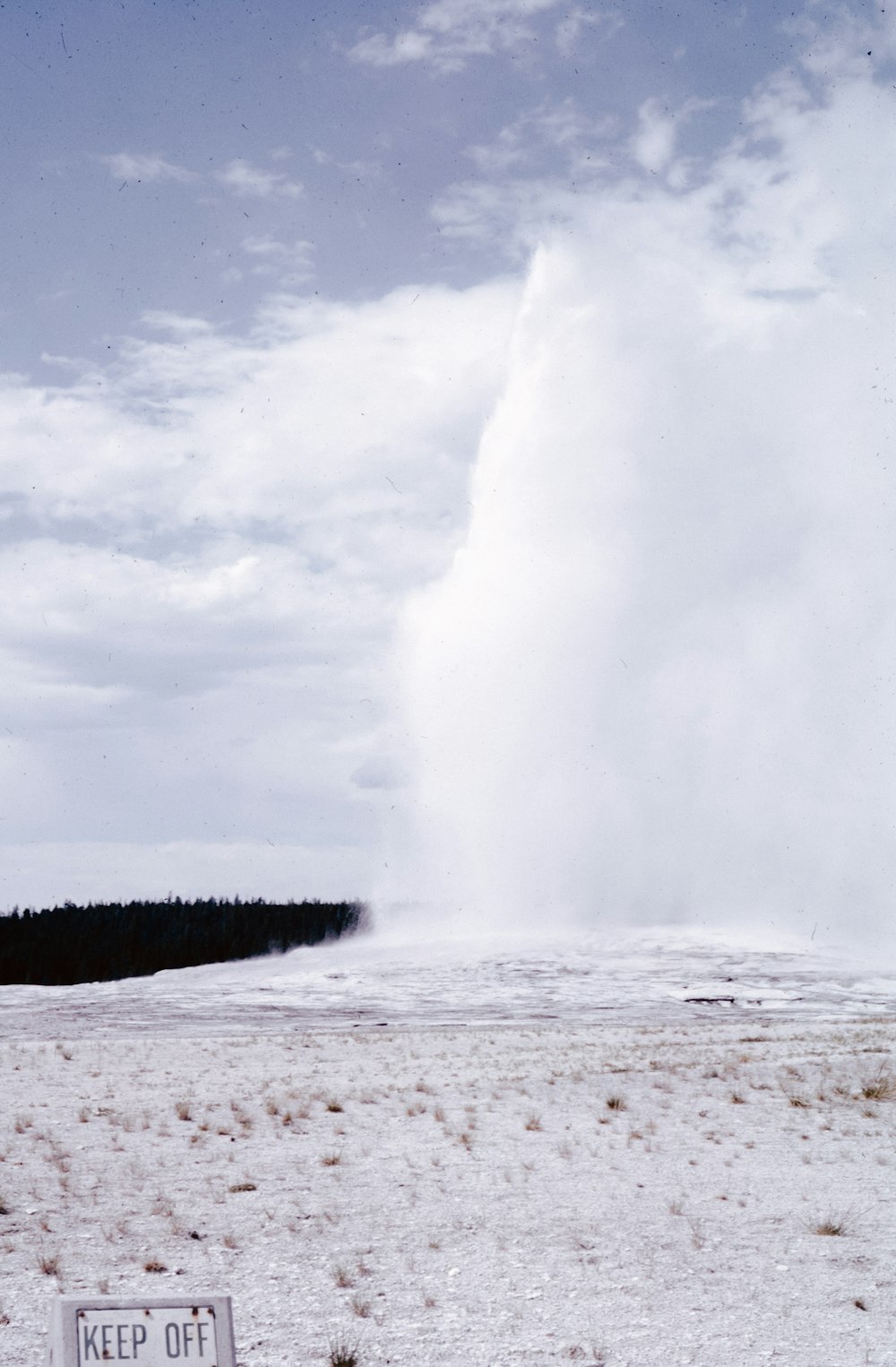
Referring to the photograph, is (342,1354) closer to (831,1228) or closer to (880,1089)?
(831,1228)

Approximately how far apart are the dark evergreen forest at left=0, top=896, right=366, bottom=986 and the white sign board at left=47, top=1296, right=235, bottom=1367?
11017 cm

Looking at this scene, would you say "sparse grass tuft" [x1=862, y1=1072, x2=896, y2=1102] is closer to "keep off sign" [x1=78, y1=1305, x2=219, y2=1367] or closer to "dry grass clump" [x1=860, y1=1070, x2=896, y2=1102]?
"dry grass clump" [x1=860, y1=1070, x2=896, y2=1102]

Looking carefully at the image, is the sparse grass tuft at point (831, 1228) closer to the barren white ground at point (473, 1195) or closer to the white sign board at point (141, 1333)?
the barren white ground at point (473, 1195)

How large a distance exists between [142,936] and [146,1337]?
12027 cm

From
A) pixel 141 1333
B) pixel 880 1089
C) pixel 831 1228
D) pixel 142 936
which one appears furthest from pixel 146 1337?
pixel 142 936

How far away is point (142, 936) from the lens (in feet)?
392

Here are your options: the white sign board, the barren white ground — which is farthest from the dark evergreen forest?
the white sign board

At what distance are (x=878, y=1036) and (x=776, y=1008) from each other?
1867cm

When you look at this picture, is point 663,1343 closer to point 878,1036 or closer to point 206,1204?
point 206,1204

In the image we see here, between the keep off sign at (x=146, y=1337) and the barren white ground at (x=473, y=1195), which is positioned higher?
the keep off sign at (x=146, y=1337)

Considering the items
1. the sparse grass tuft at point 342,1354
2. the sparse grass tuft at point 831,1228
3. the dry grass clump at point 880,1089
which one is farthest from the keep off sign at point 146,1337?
the dry grass clump at point 880,1089

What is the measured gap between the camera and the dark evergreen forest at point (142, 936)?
362 feet

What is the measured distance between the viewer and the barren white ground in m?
8.73

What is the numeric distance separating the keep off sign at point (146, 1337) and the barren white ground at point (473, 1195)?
11.0ft
